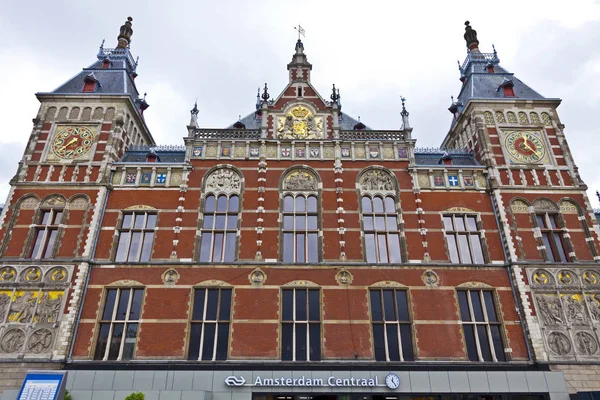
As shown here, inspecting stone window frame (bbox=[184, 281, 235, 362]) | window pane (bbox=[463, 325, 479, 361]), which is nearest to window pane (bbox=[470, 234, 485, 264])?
window pane (bbox=[463, 325, 479, 361])

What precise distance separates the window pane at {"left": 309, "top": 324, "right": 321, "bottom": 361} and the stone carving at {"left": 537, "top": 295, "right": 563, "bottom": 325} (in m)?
10.7

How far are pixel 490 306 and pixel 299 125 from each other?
1425 cm

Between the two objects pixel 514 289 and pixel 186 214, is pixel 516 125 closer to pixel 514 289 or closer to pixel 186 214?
pixel 514 289

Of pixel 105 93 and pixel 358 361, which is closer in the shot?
pixel 358 361

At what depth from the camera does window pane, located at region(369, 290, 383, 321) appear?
1972 cm

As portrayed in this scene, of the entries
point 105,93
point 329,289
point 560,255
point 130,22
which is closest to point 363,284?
point 329,289

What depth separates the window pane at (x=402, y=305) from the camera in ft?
64.8

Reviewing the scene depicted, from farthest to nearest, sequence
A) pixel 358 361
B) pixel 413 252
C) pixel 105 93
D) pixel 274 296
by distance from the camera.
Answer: pixel 105 93
pixel 413 252
pixel 274 296
pixel 358 361

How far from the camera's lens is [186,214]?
21938 mm

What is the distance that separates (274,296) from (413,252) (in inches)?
295

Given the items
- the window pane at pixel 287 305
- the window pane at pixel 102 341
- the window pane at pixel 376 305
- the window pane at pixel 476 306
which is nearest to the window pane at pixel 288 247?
the window pane at pixel 287 305

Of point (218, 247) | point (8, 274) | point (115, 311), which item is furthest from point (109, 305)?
point (218, 247)

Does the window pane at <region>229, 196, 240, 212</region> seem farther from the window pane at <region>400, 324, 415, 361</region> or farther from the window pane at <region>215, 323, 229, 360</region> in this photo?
the window pane at <region>400, 324, 415, 361</region>

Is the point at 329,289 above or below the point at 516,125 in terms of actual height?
below
